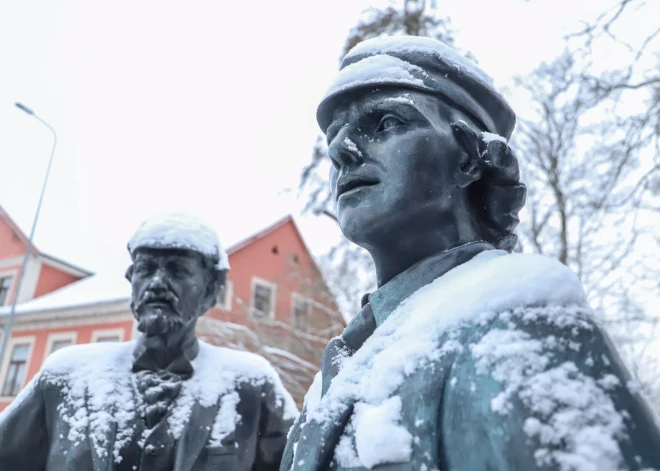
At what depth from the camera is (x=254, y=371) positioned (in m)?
2.76

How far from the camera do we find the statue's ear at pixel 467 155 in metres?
1.63

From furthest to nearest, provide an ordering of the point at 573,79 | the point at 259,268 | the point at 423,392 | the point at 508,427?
the point at 259,268 → the point at 573,79 → the point at 423,392 → the point at 508,427

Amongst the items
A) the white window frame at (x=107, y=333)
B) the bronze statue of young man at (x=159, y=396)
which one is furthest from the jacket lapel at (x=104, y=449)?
the white window frame at (x=107, y=333)

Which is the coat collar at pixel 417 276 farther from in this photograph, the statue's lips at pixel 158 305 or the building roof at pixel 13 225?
the building roof at pixel 13 225

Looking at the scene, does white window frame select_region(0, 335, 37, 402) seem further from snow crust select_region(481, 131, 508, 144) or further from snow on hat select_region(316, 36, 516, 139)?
snow crust select_region(481, 131, 508, 144)

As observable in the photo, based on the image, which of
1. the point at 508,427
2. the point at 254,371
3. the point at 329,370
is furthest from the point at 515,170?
the point at 254,371

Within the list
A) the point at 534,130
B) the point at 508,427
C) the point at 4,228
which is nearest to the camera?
the point at 508,427

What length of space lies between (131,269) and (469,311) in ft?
6.38

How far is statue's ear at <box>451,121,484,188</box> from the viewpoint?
1631 mm

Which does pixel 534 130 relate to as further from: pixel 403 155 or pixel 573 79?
pixel 403 155

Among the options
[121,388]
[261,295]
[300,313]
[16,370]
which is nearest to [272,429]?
[121,388]

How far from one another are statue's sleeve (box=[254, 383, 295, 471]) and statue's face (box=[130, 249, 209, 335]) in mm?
503

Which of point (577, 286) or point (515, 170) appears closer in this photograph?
point (577, 286)

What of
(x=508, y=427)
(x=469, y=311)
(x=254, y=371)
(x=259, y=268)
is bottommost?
(x=508, y=427)
